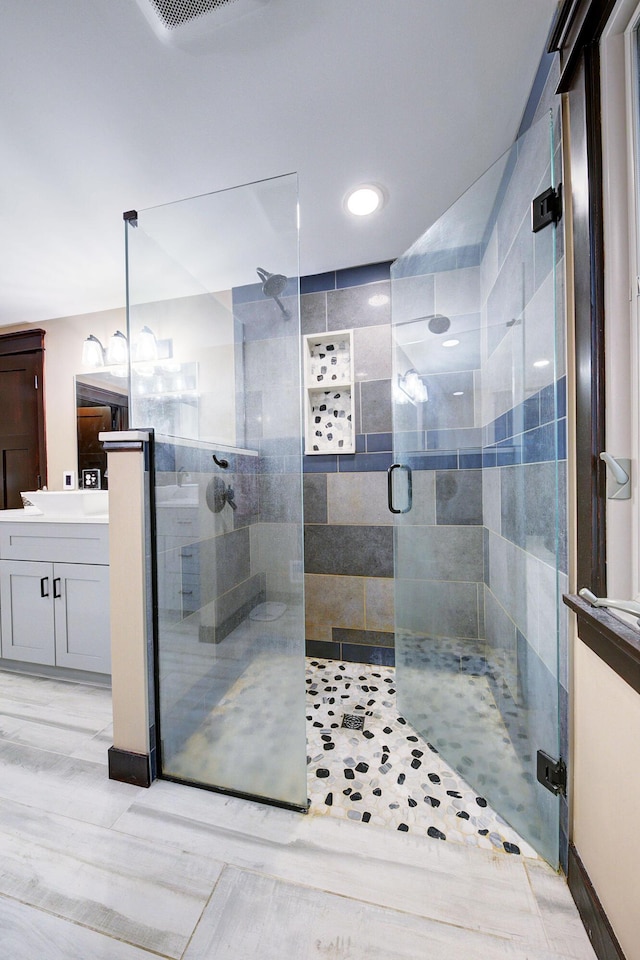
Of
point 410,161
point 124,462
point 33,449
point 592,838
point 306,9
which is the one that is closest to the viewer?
point 592,838

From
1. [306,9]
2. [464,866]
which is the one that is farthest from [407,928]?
[306,9]

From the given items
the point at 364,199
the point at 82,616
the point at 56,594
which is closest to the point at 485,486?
the point at 364,199

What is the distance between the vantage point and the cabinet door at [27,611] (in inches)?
83.4

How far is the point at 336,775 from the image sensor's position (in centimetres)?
140

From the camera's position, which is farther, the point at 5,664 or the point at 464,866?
the point at 5,664

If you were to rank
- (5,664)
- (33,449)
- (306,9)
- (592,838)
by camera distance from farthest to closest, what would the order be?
1. (33,449)
2. (5,664)
3. (306,9)
4. (592,838)

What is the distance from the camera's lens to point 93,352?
2.73m

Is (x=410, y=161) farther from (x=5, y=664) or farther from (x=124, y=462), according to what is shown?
(x=5, y=664)

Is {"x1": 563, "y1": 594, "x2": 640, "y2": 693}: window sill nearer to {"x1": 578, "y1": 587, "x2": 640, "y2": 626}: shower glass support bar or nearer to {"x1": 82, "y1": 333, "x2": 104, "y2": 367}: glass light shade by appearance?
{"x1": 578, "y1": 587, "x2": 640, "y2": 626}: shower glass support bar

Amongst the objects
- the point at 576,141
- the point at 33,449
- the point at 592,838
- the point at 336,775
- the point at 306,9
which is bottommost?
the point at 336,775

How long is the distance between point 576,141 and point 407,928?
195 cm

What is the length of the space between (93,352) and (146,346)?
1634 millimetres

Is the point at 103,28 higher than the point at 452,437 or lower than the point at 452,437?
higher

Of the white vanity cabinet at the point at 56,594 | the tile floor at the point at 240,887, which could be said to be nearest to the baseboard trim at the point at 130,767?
the tile floor at the point at 240,887
